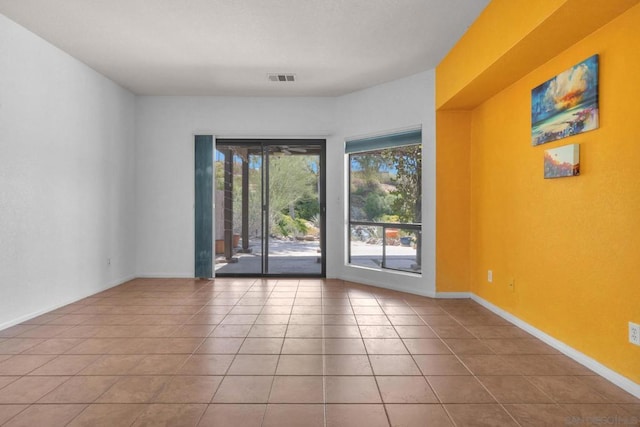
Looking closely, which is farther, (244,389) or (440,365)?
(440,365)

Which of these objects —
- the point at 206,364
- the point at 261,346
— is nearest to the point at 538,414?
the point at 261,346

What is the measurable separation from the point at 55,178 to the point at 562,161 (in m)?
4.79

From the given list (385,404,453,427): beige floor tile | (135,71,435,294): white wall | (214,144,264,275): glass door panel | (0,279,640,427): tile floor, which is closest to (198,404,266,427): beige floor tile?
(0,279,640,427): tile floor

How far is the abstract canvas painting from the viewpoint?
2465 millimetres

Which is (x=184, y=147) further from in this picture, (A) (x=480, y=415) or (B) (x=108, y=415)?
(A) (x=480, y=415)

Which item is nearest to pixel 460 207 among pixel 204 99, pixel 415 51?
pixel 415 51

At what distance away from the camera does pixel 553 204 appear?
9.57 feet

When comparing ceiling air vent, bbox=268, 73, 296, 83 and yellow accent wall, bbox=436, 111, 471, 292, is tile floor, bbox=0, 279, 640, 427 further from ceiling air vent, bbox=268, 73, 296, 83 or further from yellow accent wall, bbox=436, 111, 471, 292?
ceiling air vent, bbox=268, 73, 296, 83

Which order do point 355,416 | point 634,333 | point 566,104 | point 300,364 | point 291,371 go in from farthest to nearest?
point 566,104 → point 300,364 → point 291,371 → point 634,333 → point 355,416

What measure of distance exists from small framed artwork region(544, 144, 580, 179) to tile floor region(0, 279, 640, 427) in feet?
4.41

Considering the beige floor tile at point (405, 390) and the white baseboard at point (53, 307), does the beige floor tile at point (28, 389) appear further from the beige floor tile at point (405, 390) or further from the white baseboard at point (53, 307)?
the beige floor tile at point (405, 390)

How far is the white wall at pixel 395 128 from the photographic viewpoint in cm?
456

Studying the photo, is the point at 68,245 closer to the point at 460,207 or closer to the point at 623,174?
the point at 460,207

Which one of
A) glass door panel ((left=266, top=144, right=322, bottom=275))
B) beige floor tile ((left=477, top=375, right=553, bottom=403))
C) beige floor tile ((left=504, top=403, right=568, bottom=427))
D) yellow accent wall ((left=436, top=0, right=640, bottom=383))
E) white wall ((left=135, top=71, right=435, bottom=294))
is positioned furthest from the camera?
glass door panel ((left=266, top=144, right=322, bottom=275))
